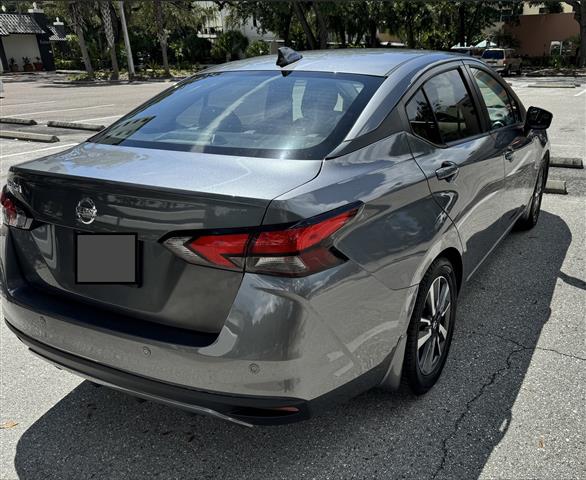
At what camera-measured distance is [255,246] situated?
1.84 m

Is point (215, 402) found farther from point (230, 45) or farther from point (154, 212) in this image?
point (230, 45)

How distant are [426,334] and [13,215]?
6.44ft

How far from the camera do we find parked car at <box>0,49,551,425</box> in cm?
188

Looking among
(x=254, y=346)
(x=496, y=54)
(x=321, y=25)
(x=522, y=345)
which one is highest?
(x=321, y=25)

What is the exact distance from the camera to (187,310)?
6.47 feet

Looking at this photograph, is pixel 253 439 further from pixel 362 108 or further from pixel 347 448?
pixel 362 108

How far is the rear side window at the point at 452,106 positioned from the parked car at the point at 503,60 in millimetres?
29975

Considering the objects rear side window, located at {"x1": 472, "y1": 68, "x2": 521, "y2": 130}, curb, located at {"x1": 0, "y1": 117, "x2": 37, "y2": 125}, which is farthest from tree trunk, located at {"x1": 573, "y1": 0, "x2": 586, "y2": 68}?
rear side window, located at {"x1": 472, "y1": 68, "x2": 521, "y2": 130}

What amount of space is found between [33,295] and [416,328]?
1673 millimetres

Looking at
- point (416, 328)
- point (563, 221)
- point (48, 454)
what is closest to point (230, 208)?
point (416, 328)

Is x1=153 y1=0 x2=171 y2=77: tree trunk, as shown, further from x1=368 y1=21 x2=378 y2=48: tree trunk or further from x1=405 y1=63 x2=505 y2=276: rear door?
x1=405 y1=63 x2=505 y2=276: rear door

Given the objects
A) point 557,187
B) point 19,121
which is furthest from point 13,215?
point 19,121

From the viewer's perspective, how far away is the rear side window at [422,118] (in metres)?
2.70

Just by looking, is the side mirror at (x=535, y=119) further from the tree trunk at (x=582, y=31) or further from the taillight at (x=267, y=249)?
the tree trunk at (x=582, y=31)
